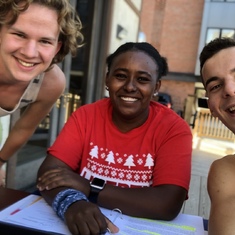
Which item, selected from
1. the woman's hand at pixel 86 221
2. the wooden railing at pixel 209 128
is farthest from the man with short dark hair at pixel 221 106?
the wooden railing at pixel 209 128

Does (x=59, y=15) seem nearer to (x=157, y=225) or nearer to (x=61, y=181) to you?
(x=61, y=181)

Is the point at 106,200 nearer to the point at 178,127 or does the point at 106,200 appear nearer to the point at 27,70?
the point at 178,127

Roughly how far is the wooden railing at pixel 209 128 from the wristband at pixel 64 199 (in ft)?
27.4

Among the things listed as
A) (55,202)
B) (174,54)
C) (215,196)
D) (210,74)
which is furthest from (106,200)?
(174,54)

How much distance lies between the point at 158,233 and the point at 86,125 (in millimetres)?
731

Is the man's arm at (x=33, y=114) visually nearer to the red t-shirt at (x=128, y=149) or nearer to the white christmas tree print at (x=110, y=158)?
the red t-shirt at (x=128, y=149)

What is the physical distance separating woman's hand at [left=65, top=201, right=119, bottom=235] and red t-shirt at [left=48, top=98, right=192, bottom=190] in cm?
42

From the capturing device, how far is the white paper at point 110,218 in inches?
39.6

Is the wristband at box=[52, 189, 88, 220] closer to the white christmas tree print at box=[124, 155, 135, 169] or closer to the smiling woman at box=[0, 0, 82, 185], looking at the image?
the white christmas tree print at box=[124, 155, 135, 169]

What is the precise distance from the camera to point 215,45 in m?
A: 1.33

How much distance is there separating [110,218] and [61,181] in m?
0.26

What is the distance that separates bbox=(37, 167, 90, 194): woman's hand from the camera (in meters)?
1.24

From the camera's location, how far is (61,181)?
124 centimetres

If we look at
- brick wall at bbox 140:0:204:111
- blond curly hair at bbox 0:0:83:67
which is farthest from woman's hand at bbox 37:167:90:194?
brick wall at bbox 140:0:204:111
